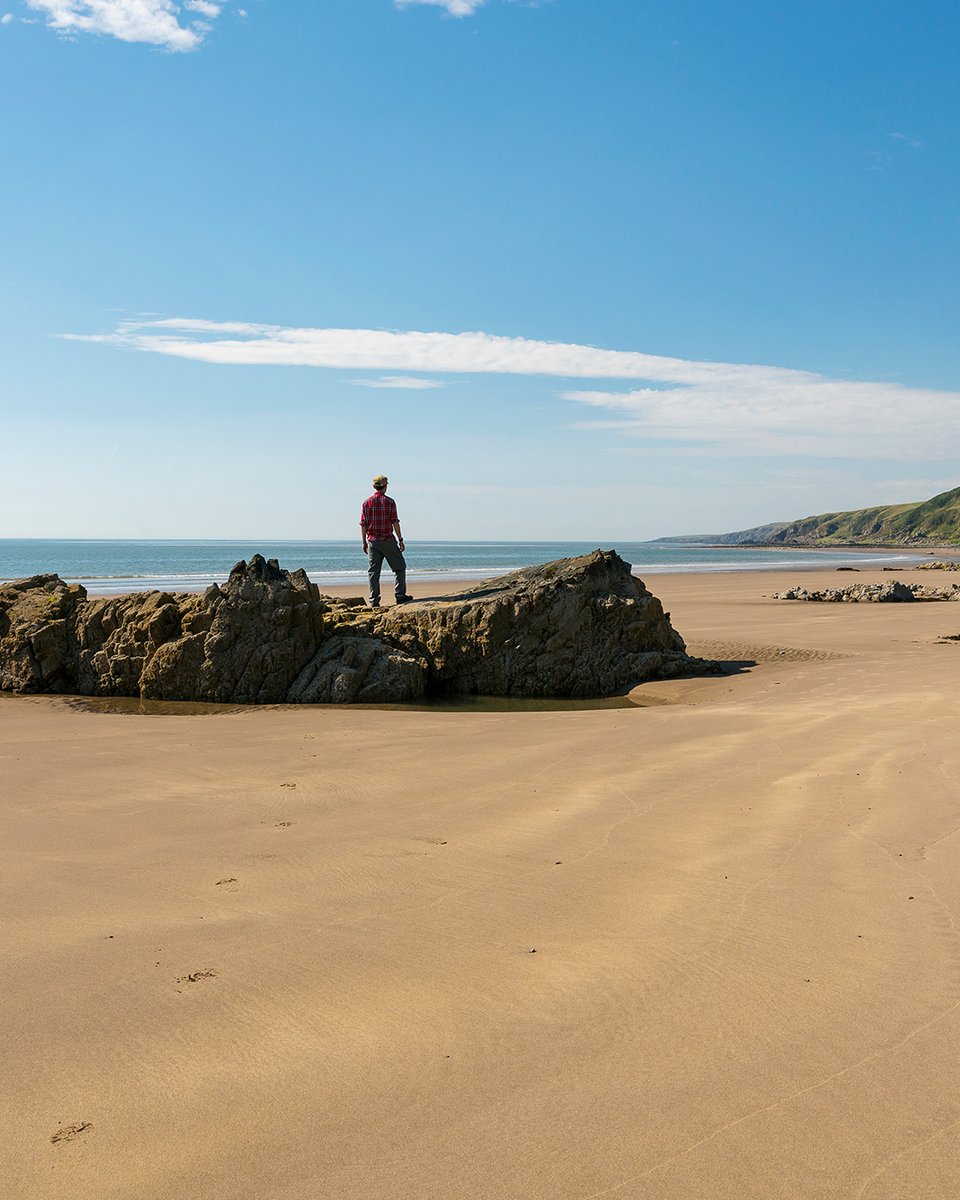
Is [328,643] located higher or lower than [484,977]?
higher

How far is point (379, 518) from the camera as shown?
13062mm

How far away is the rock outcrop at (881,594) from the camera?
23391 millimetres

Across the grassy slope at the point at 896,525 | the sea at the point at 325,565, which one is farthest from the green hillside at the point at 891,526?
the sea at the point at 325,565

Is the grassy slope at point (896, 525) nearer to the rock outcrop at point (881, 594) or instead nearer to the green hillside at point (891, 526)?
the green hillside at point (891, 526)

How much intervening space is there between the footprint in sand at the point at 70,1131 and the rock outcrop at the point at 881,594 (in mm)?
23644

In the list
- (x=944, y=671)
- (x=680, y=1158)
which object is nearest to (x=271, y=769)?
(x=680, y=1158)

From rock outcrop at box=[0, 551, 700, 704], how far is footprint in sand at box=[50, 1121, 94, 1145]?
7700 millimetres

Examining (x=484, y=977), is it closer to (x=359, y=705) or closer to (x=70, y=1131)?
(x=70, y=1131)

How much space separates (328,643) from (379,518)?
2801 mm

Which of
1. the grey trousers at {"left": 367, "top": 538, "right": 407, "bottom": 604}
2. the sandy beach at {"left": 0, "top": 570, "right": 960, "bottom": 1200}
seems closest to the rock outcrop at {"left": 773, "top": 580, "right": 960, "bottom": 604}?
the grey trousers at {"left": 367, "top": 538, "right": 407, "bottom": 604}

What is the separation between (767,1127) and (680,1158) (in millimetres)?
285

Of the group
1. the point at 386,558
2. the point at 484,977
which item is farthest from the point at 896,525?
the point at 484,977

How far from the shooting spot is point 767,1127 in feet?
7.93

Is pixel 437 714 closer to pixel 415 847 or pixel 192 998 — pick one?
pixel 415 847
